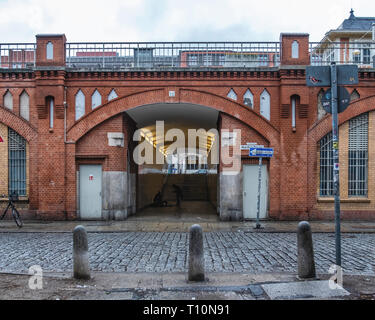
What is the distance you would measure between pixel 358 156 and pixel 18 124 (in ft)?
47.7

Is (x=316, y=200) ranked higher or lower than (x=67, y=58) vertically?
lower

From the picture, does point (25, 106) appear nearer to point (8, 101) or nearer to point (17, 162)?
point (8, 101)

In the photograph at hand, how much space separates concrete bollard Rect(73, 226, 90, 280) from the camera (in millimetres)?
6203

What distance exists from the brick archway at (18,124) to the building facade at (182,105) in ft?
0.14

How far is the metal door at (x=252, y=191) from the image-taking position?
1521 cm

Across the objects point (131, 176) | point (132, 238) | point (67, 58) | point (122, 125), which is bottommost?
point (132, 238)

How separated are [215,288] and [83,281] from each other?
227cm

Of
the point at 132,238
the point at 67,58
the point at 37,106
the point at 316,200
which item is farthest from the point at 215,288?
the point at 67,58

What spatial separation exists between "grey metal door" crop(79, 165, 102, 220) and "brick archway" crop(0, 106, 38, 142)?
8.20ft

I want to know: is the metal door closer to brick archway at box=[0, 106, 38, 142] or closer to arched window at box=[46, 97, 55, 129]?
arched window at box=[46, 97, 55, 129]

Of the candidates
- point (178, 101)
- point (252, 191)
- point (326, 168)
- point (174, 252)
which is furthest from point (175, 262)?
point (326, 168)

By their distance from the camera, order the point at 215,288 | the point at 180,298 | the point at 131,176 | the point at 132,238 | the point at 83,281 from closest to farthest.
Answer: the point at 180,298 < the point at 215,288 < the point at 83,281 < the point at 132,238 < the point at 131,176
